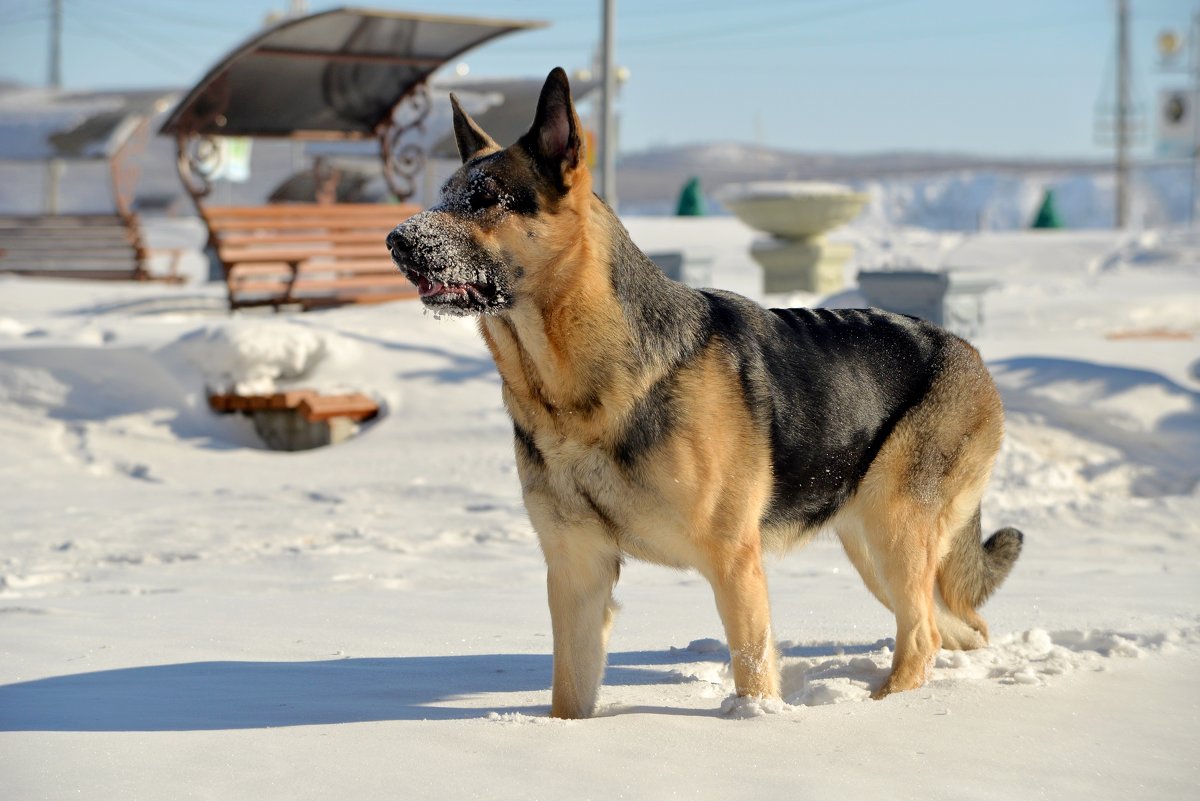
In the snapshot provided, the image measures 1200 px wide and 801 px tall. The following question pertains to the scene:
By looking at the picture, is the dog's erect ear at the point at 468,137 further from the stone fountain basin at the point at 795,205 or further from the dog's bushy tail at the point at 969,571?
the stone fountain basin at the point at 795,205

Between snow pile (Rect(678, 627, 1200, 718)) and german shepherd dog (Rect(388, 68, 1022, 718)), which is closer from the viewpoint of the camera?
german shepherd dog (Rect(388, 68, 1022, 718))

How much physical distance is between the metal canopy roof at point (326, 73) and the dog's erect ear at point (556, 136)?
37.2 feet

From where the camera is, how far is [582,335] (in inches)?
143

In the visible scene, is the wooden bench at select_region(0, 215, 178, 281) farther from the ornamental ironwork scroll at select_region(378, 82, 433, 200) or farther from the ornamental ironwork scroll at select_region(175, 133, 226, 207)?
the ornamental ironwork scroll at select_region(378, 82, 433, 200)

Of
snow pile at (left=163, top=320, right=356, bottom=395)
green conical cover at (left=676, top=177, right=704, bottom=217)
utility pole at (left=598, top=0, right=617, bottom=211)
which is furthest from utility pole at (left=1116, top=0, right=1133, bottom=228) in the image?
snow pile at (left=163, top=320, right=356, bottom=395)

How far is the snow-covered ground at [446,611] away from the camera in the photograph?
10.8 feet

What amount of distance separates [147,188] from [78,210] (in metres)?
2.49

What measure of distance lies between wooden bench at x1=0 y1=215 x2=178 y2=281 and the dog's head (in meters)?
20.6

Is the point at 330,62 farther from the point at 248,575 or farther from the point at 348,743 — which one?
the point at 348,743

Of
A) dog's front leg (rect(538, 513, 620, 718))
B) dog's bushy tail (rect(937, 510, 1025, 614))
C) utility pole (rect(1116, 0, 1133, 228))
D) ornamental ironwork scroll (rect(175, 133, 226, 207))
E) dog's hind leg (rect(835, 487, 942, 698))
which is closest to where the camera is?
dog's front leg (rect(538, 513, 620, 718))

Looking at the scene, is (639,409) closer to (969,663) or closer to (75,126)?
(969,663)

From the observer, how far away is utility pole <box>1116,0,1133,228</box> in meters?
42.8

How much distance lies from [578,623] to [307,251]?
11.0m

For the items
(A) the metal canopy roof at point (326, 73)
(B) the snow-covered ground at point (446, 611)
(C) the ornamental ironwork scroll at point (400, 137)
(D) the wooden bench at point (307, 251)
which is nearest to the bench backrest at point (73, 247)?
(A) the metal canopy roof at point (326, 73)
